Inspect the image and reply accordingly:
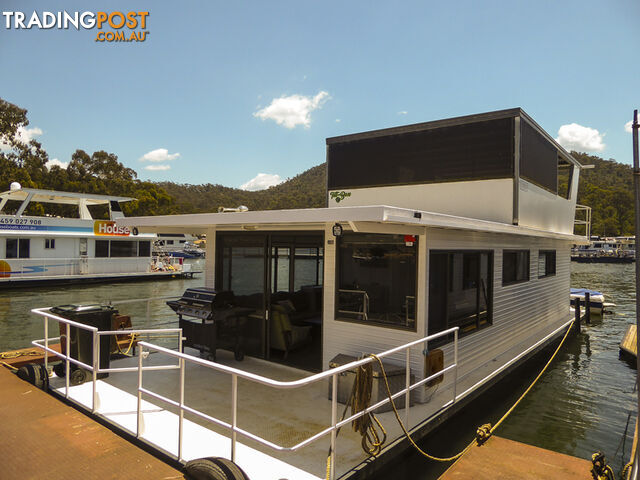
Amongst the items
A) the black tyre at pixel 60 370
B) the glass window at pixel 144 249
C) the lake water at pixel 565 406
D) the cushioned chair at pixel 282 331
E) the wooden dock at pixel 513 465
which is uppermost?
Answer: the glass window at pixel 144 249

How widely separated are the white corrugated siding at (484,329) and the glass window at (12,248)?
823 inches

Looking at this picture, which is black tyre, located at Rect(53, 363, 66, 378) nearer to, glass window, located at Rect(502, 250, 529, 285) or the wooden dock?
the wooden dock

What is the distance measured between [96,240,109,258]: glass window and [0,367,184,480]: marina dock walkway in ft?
69.1

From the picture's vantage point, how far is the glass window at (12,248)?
66.5 ft

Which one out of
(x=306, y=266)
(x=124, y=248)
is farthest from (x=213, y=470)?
(x=124, y=248)

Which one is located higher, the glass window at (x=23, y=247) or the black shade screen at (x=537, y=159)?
the black shade screen at (x=537, y=159)

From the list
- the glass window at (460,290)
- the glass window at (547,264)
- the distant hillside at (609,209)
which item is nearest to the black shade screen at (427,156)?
the glass window at (460,290)

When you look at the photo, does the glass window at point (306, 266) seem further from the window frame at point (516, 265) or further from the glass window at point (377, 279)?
the window frame at point (516, 265)

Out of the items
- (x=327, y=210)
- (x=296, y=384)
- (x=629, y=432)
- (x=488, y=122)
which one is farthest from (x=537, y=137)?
(x=296, y=384)

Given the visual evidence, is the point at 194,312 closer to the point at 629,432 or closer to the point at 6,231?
the point at 629,432

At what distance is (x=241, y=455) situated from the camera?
3707 millimetres

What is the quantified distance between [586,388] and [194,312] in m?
7.68

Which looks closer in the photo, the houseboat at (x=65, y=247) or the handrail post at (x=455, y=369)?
the handrail post at (x=455, y=369)

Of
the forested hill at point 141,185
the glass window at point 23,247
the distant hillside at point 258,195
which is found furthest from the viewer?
the distant hillside at point 258,195
